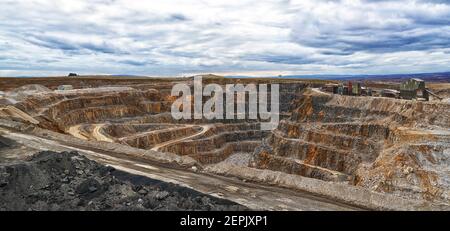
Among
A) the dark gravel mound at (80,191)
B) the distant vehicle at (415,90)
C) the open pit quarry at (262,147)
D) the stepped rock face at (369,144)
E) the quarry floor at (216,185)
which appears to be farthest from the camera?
the distant vehicle at (415,90)

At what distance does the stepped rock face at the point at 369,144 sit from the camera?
33.0 meters

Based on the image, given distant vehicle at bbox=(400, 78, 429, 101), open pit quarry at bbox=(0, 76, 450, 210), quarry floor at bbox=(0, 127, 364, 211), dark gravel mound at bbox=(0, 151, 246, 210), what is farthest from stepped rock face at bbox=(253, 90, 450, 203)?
dark gravel mound at bbox=(0, 151, 246, 210)

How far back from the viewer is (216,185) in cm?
1883

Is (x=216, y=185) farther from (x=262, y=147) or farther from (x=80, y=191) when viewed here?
(x=262, y=147)

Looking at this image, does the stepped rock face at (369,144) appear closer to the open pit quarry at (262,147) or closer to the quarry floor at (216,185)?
the open pit quarry at (262,147)

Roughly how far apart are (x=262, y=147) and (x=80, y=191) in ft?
164

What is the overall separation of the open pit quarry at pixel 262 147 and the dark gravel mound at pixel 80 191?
143 mm

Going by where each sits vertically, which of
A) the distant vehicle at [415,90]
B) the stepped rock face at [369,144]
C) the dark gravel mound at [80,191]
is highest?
the distant vehicle at [415,90]

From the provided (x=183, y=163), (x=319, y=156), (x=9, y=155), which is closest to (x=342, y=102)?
(x=319, y=156)

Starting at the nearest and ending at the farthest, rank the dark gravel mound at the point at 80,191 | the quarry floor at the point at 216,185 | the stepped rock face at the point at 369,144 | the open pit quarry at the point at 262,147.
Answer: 1. the dark gravel mound at the point at 80,191
2. the quarry floor at the point at 216,185
3. the open pit quarry at the point at 262,147
4. the stepped rock face at the point at 369,144

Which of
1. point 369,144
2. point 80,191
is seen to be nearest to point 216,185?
point 80,191

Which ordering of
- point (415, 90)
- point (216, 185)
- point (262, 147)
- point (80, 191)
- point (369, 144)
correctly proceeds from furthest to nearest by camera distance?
point (262, 147), point (415, 90), point (369, 144), point (216, 185), point (80, 191)

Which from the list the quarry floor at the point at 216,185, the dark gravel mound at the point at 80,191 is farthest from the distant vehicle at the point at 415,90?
the dark gravel mound at the point at 80,191
